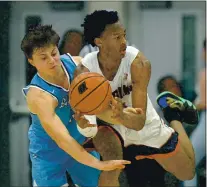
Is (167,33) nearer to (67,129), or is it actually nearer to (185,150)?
(185,150)

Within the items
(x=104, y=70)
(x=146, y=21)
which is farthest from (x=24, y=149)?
(x=146, y=21)

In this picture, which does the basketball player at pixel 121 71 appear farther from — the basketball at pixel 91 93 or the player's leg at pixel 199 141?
the player's leg at pixel 199 141

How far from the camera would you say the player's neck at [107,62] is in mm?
1721

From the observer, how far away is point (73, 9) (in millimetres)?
1998

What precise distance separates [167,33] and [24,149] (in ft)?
1.93

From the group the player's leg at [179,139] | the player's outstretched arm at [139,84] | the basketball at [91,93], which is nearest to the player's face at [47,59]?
the basketball at [91,93]

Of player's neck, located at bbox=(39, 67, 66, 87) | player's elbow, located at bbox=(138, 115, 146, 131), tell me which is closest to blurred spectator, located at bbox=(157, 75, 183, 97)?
player's elbow, located at bbox=(138, 115, 146, 131)

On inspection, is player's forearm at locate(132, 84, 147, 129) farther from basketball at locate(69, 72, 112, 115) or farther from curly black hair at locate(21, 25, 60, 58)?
curly black hair at locate(21, 25, 60, 58)

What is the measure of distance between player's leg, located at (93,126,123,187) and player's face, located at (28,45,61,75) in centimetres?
21

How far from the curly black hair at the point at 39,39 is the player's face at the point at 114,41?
138mm

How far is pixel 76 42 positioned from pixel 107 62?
0.18 metres

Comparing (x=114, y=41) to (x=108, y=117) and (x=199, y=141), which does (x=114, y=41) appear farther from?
(x=199, y=141)

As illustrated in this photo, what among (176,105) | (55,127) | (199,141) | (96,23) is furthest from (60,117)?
(199,141)

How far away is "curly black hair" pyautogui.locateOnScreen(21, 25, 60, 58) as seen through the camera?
1.71 m
